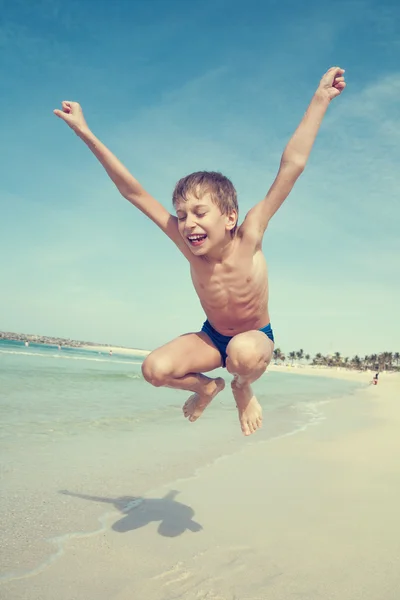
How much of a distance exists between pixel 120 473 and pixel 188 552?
1896mm

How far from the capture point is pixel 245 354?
142 inches

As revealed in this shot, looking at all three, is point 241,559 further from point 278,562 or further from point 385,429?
point 385,429

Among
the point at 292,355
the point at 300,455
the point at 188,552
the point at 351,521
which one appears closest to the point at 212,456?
the point at 300,455

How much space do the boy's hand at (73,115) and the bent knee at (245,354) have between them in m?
1.96

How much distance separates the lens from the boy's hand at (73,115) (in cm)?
379

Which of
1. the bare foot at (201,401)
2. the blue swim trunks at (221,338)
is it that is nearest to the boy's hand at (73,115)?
the blue swim trunks at (221,338)

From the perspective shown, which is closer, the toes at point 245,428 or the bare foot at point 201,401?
the toes at point 245,428

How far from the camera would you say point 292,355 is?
487ft

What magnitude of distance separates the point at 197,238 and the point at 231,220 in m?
0.32

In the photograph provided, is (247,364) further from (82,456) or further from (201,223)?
(82,456)

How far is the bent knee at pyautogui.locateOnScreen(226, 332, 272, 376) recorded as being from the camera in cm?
362

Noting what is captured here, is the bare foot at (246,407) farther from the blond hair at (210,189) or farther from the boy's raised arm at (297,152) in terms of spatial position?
the blond hair at (210,189)

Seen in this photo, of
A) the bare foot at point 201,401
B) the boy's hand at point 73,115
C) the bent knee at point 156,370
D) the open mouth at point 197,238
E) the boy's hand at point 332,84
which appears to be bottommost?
the bare foot at point 201,401

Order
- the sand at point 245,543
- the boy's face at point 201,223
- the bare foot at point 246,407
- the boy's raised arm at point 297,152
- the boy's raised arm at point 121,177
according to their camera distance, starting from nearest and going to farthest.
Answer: the sand at point 245,543 → the boy's face at point 201,223 → the boy's raised arm at point 297,152 → the boy's raised arm at point 121,177 → the bare foot at point 246,407
